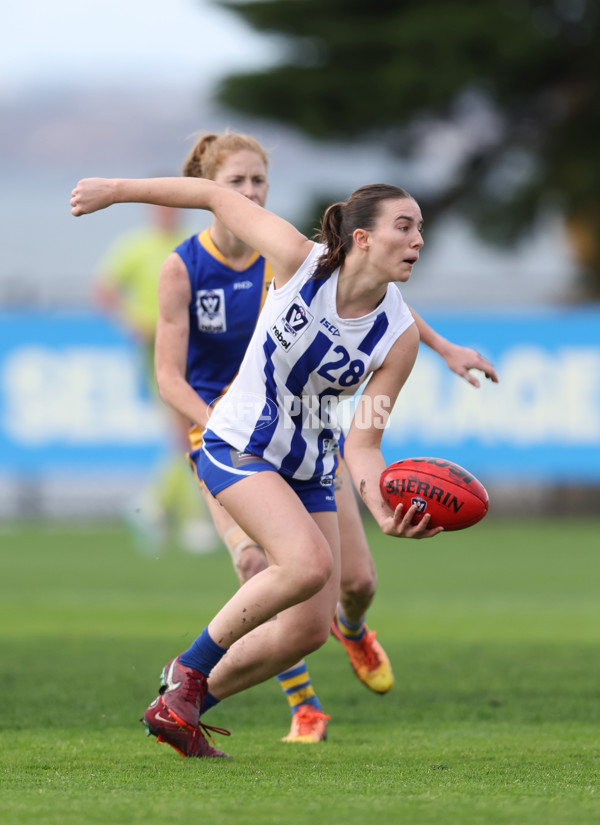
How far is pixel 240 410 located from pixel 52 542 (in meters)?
10.2

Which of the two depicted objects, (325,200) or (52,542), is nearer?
(52,542)

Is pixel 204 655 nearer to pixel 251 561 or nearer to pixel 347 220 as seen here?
pixel 251 561

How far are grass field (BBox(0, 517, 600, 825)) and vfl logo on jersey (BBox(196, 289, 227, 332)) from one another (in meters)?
1.60

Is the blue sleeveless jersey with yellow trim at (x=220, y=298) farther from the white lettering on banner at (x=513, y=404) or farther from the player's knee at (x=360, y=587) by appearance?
the white lettering on banner at (x=513, y=404)

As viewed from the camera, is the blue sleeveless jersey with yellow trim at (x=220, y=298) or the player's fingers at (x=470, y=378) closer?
the player's fingers at (x=470, y=378)

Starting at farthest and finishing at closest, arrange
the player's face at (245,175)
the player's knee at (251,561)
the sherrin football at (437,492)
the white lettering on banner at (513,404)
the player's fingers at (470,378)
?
the white lettering on banner at (513,404)
the player's face at (245,175)
the player's knee at (251,561)
the player's fingers at (470,378)
the sherrin football at (437,492)

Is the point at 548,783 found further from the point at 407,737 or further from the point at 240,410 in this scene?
the point at 240,410

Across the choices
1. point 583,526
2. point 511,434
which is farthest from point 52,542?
point 583,526

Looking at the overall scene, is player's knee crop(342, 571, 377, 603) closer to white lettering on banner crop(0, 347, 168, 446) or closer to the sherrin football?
the sherrin football

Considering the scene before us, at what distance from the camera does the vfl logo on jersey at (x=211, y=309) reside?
5.45m

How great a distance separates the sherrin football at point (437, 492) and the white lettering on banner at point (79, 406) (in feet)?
36.3

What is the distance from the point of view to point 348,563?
17.8 ft

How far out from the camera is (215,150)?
5461 mm

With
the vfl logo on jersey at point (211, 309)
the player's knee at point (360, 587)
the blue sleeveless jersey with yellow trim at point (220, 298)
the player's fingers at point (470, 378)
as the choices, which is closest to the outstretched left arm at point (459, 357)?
the player's fingers at point (470, 378)
